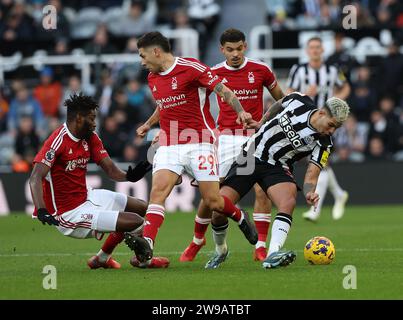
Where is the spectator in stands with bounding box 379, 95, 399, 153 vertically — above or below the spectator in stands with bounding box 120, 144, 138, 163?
above

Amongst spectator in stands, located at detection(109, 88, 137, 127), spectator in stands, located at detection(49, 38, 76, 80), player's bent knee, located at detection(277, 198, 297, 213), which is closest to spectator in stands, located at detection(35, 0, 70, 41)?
spectator in stands, located at detection(49, 38, 76, 80)

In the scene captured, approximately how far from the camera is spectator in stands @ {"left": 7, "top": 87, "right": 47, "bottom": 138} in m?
20.1

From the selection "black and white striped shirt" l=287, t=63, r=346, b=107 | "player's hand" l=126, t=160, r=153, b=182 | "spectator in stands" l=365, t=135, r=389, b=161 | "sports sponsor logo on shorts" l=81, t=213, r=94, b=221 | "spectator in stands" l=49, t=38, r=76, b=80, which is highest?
"spectator in stands" l=49, t=38, r=76, b=80

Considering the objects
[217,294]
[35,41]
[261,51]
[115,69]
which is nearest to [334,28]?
[261,51]

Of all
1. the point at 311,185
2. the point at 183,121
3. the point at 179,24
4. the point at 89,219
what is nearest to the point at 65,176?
the point at 89,219

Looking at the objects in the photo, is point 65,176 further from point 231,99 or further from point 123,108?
point 123,108

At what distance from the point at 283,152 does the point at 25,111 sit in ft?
35.2

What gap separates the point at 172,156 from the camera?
10008mm

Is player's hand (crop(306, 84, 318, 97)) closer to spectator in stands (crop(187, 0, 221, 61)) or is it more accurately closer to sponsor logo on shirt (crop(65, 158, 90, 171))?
sponsor logo on shirt (crop(65, 158, 90, 171))

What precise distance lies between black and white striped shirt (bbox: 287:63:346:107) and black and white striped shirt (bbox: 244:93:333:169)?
441 centimetres

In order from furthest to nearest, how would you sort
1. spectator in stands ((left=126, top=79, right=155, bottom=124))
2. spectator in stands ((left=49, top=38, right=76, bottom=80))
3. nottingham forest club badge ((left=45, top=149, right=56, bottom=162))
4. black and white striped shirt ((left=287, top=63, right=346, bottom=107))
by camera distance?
1. spectator in stands ((left=49, top=38, right=76, bottom=80))
2. spectator in stands ((left=126, top=79, right=155, bottom=124))
3. black and white striped shirt ((left=287, top=63, right=346, bottom=107))
4. nottingham forest club badge ((left=45, top=149, right=56, bottom=162))

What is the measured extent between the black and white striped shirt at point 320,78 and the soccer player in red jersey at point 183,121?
4.84 m

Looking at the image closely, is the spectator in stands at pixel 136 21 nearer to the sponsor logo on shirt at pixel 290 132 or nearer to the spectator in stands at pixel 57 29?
the spectator in stands at pixel 57 29

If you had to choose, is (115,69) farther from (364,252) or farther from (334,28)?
(364,252)
